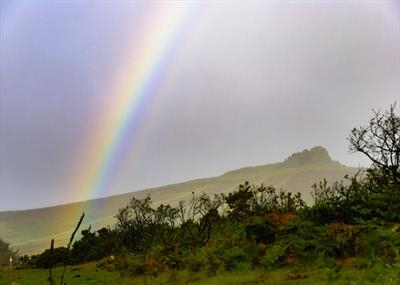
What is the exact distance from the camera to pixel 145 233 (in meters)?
44.1

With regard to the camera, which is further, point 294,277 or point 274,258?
point 274,258

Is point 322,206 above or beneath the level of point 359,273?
above

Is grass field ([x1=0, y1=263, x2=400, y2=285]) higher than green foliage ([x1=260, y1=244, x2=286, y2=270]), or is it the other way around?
green foliage ([x1=260, y1=244, x2=286, y2=270])

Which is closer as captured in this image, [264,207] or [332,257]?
[332,257]

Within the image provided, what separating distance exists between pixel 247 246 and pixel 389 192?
262 inches

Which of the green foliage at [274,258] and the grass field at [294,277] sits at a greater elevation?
the green foliage at [274,258]

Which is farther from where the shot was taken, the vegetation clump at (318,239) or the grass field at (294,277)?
the vegetation clump at (318,239)

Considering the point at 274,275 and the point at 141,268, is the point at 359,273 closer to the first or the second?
the point at 274,275

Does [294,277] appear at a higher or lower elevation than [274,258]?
lower

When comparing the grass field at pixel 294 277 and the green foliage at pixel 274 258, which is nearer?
the grass field at pixel 294 277

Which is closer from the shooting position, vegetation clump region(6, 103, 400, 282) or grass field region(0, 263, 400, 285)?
grass field region(0, 263, 400, 285)

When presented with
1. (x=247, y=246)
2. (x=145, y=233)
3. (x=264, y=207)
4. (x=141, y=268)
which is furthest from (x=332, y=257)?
(x=145, y=233)

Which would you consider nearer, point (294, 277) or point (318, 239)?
point (294, 277)

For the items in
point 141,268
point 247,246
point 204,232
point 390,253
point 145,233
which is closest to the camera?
point 390,253
